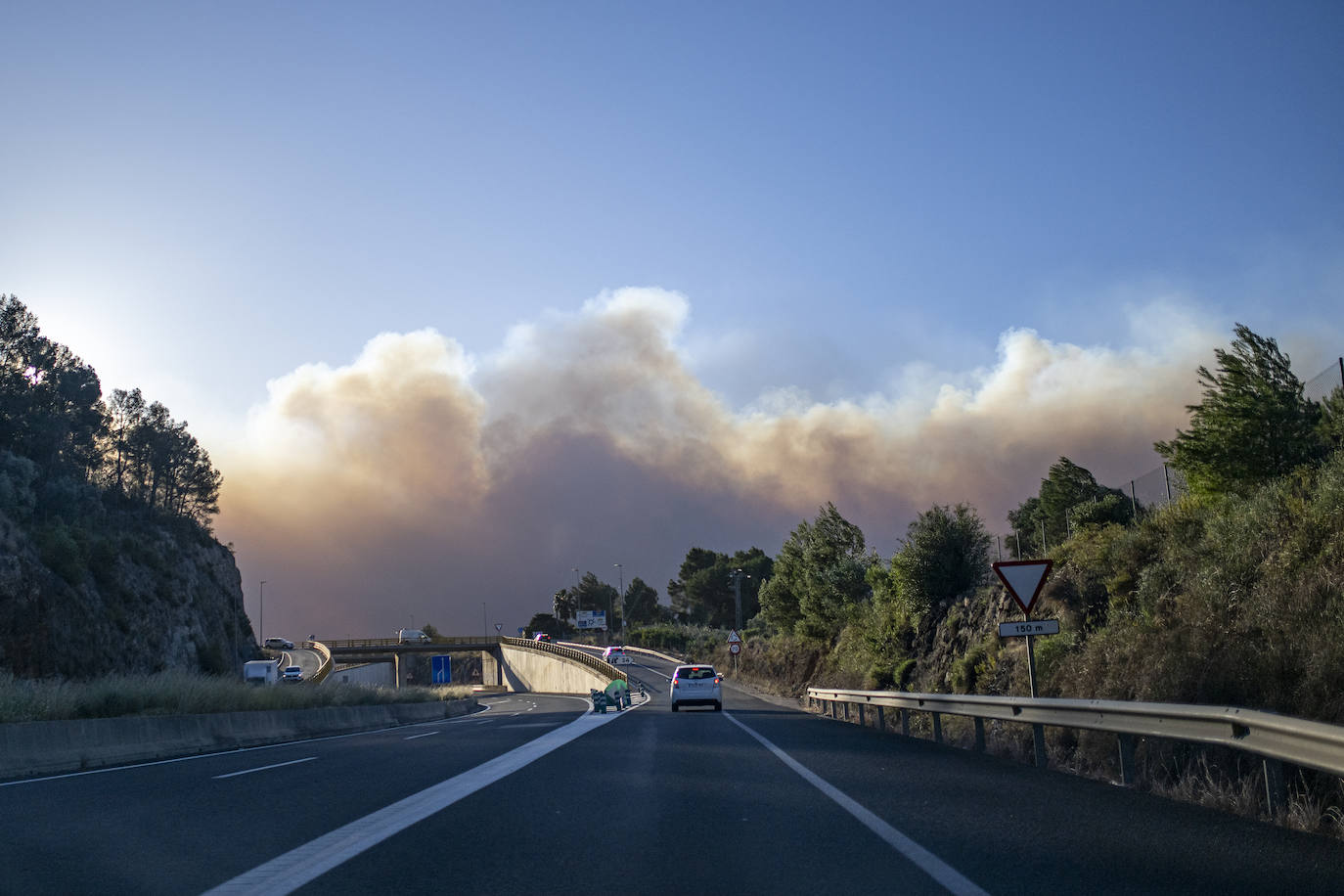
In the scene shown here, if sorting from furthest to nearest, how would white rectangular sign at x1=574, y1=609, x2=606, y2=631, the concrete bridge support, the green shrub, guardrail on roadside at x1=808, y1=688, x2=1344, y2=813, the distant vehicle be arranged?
white rectangular sign at x1=574, y1=609, x2=606, y2=631 < the concrete bridge support < the distant vehicle < the green shrub < guardrail on roadside at x1=808, y1=688, x2=1344, y2=813

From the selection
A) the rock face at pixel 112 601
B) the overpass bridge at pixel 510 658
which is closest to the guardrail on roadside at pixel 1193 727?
the rock face at pixel 112 601

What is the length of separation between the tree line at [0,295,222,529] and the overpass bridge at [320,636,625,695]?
29.4 metres

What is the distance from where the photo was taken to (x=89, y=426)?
9044cm

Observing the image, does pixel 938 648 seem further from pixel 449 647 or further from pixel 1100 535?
pixel 449 647

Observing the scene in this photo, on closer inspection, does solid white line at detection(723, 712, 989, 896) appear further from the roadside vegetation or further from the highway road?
the roadside vegetation

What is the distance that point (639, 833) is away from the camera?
7.83m

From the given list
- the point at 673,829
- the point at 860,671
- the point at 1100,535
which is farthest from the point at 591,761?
the point at 860,671

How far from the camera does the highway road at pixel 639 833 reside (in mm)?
6125

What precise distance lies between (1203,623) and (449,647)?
394 feet

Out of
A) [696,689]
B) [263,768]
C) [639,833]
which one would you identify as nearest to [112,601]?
[696,689]

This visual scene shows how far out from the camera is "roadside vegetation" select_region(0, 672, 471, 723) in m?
17.6

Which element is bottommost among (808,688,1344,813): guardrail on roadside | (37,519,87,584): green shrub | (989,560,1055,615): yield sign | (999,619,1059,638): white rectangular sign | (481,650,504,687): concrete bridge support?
(481,650,504,687): concrete bridge support

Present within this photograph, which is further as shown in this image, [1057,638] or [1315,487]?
[1057,638]

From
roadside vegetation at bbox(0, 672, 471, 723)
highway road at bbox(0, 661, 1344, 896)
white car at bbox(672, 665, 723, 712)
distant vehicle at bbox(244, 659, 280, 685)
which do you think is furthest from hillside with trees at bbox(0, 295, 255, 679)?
highway road at bbox(0, 661, 1344, 896)
